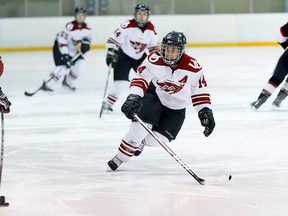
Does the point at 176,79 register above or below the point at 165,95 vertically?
above

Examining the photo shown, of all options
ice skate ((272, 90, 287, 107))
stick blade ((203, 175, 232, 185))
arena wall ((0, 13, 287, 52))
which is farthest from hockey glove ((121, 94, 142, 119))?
arena wall ((0, 13, 287, 52))

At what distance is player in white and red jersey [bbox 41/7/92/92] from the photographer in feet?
28.5

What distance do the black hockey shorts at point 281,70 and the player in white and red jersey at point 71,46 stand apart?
8.20 feet

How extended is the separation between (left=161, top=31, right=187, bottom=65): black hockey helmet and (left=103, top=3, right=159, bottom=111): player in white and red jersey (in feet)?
8.77

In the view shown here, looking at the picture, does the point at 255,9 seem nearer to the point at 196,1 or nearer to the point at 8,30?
the point at 196,1

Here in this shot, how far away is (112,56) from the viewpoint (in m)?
6.97

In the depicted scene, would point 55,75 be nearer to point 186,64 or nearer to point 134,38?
point 134,38

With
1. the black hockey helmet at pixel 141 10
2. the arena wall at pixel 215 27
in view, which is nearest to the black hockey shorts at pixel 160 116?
the black hockey helmet at pixel 141 10

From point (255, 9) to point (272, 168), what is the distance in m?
10.2

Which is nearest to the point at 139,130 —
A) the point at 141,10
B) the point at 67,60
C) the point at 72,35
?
the point at 141,10

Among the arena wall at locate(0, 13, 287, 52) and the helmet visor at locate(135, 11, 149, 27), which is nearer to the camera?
the helmet visor at locate(135, 11, 149, 27)

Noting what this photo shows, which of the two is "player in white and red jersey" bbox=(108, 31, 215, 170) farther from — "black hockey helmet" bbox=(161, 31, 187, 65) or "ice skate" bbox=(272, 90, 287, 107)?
"ice skate" bbox=(272, 90, 287, 107)

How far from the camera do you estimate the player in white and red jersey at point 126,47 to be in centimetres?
698

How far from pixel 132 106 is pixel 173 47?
38 cm
